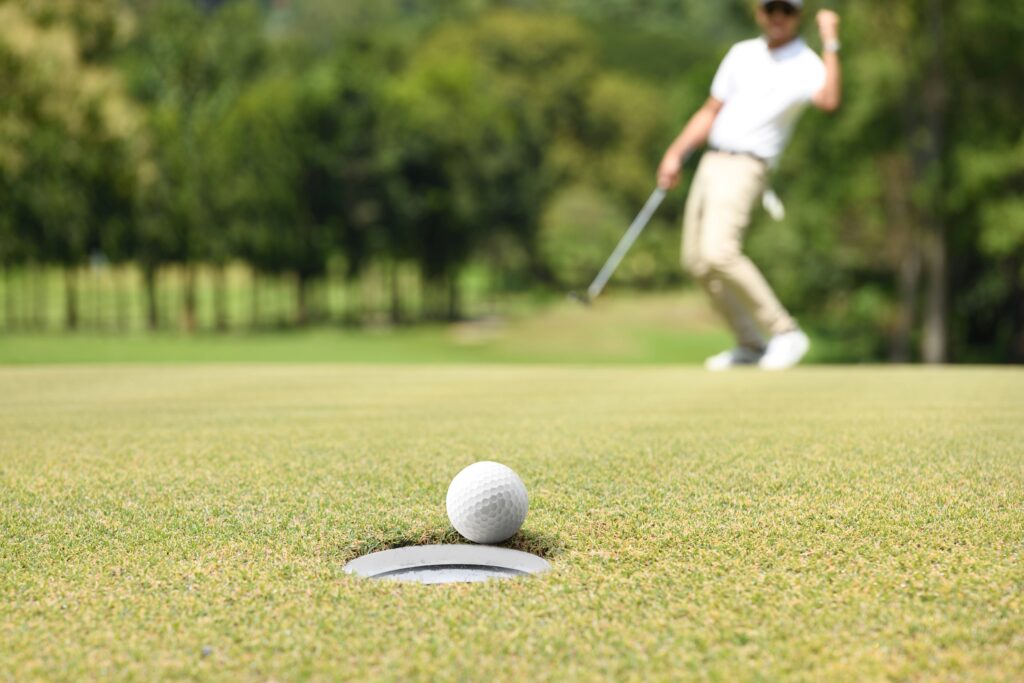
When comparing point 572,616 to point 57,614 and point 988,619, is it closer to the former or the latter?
point 988,619

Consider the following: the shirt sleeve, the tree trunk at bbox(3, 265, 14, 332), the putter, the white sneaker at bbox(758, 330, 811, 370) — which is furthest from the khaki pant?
the tree trunk at bbox(3, 265, 14, 332)

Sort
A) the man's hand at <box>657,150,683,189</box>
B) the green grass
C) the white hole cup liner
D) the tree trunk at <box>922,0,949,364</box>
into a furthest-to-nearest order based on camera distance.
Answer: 1. the green grass
2. the tree trunk at <box>922,0,949,364</box>
3. the man's hand at <box>657,150,683,189</box>
4. the white hole cup liner

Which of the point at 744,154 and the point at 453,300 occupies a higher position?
the point at 744,154

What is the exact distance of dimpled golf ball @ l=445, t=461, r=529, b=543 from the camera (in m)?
4.86

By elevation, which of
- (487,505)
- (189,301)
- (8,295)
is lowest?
(487,505)

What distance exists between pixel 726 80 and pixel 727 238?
171 centimetres

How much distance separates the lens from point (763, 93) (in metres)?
11.3

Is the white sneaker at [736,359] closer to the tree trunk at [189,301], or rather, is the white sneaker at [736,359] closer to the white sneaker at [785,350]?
the white sneaker at [785,350]

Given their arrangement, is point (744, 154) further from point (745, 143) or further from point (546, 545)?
point (546, 545)

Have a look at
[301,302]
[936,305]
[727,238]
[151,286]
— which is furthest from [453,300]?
[727,238]

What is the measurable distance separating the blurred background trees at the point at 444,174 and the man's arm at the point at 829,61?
18680mm

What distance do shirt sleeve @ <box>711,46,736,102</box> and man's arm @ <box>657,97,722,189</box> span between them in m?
0.08

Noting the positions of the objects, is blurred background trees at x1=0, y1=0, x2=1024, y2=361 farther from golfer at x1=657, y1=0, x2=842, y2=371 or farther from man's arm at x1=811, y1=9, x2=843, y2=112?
man's arm at x1=811, y1=9, x2=843, y2=112

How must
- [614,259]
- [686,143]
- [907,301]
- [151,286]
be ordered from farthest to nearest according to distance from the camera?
[151,286] → [907,301] → [614,259] → [686,143]
